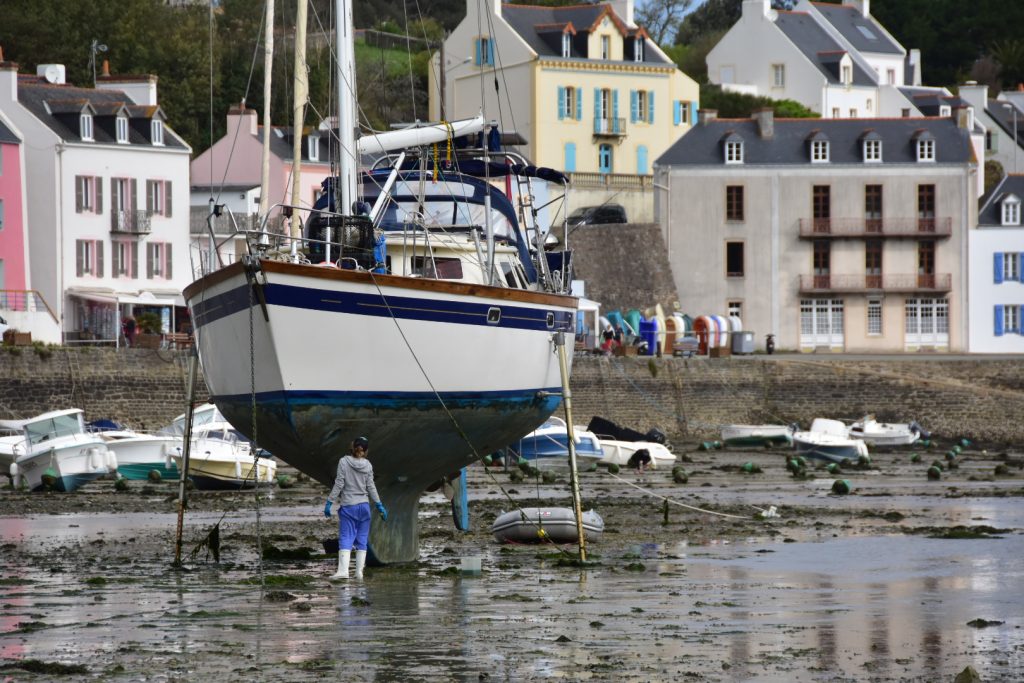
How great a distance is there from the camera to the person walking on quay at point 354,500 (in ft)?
59.4

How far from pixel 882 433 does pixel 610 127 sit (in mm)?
31858

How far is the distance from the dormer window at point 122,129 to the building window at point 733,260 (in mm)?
24463

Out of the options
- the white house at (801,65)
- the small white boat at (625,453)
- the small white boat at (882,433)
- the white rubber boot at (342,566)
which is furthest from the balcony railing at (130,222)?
the white rubber boot at (342,566)

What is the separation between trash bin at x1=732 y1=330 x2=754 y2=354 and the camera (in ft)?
222

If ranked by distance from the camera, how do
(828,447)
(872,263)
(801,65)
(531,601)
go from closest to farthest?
(531,601)
(828,447)
(872,263)
(801,65)

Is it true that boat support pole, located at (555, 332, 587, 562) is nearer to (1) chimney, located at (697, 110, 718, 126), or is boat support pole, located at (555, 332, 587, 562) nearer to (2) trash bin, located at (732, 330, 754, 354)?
(2) trash bin, located at (732, 330, 754, 354)

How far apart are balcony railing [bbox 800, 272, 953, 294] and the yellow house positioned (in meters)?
13.5

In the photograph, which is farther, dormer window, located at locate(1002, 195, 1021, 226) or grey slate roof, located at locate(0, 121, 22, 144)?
dormer window, located at locate(1002, 195, 1021, 226)

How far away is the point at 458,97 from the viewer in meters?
82.4

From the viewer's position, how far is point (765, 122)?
71875mm

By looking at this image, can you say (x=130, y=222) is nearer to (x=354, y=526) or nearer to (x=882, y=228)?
(x=882, y=228)

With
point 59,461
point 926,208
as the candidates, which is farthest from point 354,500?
point 926,208

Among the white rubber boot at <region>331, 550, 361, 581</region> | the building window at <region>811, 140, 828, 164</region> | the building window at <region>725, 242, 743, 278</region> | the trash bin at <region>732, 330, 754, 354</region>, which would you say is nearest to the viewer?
the white rubber boot at <region>331, 550, 361, 581</region>

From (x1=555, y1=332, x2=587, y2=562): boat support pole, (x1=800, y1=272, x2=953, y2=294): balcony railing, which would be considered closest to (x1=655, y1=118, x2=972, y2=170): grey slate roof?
(x1=800, y1=272, x2=953, y2=294): balcony railing
